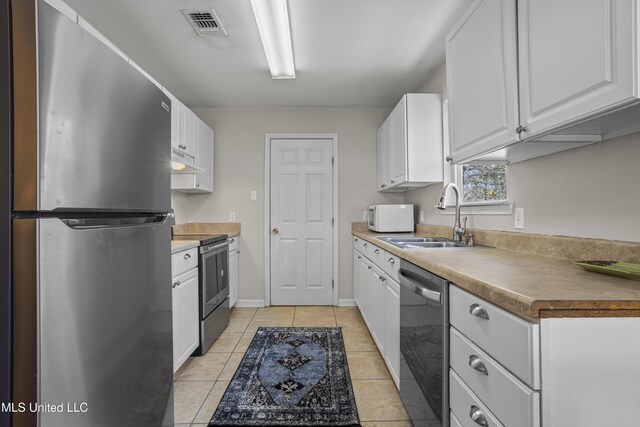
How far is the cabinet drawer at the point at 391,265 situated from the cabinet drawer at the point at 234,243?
1917 millimetres

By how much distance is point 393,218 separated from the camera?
10.5ft

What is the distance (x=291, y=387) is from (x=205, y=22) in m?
2.49

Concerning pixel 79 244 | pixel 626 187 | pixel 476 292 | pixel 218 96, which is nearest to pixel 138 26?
pixel 218 96

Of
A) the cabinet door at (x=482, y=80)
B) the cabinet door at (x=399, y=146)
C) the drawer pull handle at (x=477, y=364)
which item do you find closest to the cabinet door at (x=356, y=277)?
the cabinet door at (x=399, y=146)

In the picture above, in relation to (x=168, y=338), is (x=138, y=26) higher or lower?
higher

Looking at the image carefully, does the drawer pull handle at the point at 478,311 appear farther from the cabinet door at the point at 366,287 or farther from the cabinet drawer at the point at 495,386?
the cabinet door at the point at 366,287

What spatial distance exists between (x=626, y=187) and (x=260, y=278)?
11.1 ft

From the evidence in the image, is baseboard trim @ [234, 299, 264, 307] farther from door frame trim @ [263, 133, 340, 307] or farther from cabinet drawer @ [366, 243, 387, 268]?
cabinet drawer @ [366, 243, 387, 268]

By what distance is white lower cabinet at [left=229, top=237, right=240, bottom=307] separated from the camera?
11.4ft

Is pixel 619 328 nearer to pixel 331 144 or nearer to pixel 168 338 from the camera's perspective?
→ pixel 168 338

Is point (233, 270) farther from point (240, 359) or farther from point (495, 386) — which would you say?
point (495, 386)

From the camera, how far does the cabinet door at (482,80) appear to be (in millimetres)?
1295

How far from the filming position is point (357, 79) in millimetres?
3043

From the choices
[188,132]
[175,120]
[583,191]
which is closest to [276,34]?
[175,120]
